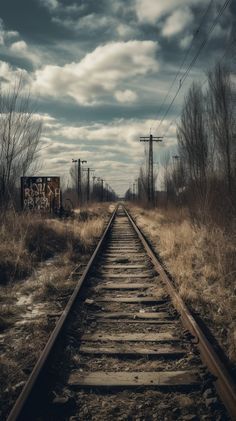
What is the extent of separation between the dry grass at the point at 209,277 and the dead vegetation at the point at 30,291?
1929 millimetres

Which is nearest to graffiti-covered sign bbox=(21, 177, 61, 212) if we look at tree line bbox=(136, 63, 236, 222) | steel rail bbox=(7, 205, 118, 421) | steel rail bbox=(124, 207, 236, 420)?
tree line bbox=(136, 63, 236, 222)

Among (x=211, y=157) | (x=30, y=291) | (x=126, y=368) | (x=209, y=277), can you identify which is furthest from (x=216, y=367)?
(x=211, y=157)

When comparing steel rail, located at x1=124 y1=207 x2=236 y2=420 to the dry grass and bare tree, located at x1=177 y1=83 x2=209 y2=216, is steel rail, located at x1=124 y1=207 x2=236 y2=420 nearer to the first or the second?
the dry grass

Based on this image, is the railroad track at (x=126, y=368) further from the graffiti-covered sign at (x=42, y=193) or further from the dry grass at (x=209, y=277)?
the graffiti-covered sign at (x=42, y=193)

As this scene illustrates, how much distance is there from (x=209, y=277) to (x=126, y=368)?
11.9 ft

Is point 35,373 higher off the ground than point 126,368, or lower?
higher

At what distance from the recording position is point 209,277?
6684mm

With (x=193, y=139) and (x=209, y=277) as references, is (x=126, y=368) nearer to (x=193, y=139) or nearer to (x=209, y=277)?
(x=209, y=277)

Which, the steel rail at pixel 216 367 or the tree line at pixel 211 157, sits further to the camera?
the tree line at pixel 211 157

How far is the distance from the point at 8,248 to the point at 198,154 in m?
14.1

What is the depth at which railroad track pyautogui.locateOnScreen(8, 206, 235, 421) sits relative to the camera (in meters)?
2.74

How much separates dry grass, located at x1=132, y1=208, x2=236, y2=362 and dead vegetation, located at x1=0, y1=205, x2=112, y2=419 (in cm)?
193

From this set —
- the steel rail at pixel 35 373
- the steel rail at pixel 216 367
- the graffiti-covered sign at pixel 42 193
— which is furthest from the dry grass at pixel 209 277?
the graffiti-covered sign at pixel 42 193

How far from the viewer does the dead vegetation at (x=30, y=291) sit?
3492 mm
